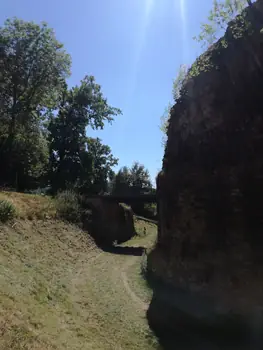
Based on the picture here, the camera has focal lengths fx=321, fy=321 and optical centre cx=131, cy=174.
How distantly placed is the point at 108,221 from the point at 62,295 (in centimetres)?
2448

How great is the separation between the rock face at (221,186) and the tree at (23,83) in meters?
26.6

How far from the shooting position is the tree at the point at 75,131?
5066 cm

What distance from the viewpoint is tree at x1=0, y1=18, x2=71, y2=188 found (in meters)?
36.7

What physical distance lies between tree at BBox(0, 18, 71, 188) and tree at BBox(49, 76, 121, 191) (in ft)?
33.5

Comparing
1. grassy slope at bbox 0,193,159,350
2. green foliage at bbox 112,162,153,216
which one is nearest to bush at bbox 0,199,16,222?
grassy slope at bbox 0,193,159,350

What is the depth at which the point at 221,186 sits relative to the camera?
42.1 ft

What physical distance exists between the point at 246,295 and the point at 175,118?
32.5ft

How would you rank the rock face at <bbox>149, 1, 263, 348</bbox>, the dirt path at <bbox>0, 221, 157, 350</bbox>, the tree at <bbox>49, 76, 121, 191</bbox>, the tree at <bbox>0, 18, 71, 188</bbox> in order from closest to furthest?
the dirt path at <bbox>0, 221, 157, 350</bbox> < the rock face at <bbox>149, 1, 263, 348</bbox> < the tree at <bbox>0, 18, 71, 188</bbox> < the tree at <bbox>49, 76, 121, 191</bbox>

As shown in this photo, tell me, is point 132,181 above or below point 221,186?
→ above

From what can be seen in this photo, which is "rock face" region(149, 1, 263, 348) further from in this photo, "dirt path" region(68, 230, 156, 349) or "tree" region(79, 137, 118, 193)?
"tree" region(79, 137, 118, 193)

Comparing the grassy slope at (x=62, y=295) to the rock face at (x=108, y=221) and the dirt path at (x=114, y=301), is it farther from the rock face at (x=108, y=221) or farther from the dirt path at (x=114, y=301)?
the rock face at (x=108, y=221)

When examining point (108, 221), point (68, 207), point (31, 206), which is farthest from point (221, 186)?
point (108, 221)

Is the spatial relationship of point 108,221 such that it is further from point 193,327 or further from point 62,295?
point 193,327

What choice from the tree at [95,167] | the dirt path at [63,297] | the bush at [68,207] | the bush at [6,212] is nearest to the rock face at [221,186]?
the dirt path at [63,297]
